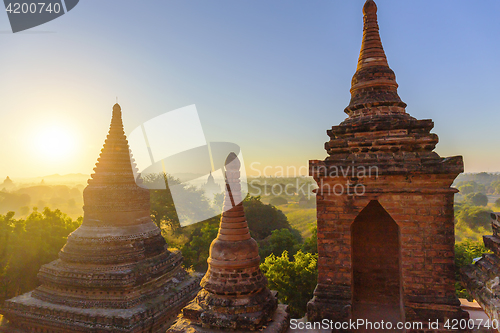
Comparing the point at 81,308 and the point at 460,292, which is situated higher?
the point at 81,308

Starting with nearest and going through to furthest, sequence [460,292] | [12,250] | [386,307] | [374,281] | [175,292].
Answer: [386,307], [374,281], [175,292], [460,292], [12,250]

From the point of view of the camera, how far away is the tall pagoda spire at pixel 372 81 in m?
7.37

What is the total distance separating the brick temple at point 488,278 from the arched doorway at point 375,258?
8.16 ft

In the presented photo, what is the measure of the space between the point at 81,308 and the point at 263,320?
837cm

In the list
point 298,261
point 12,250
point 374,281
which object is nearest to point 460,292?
point 298,261

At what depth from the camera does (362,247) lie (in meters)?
8.63

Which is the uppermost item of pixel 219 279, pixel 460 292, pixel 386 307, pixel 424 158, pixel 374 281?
pixel 424 158

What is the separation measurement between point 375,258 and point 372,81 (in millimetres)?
5130

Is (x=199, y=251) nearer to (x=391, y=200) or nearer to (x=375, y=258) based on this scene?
(x=375, y=258)

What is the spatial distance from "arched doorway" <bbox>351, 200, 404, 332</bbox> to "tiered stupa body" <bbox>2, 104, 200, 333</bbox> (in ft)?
25.4

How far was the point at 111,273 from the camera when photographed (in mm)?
11109

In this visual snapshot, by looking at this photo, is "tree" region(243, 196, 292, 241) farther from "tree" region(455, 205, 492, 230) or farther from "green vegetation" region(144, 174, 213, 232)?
"tree" region(455, 205, 492, 230)

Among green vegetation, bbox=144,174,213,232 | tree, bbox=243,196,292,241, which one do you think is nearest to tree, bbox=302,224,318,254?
tree, bbox=243,196,292,241

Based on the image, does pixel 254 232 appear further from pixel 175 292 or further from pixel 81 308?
pixel 81 308
